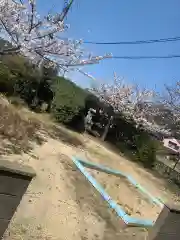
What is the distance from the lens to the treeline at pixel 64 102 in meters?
14.9

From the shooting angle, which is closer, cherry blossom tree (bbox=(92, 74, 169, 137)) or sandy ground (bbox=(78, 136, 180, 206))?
sandy ground (bbox=(78, 136, 180, 206))

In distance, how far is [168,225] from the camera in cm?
452

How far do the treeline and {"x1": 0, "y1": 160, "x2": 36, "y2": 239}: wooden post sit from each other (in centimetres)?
1119

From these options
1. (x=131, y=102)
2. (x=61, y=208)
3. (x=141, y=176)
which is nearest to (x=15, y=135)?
(x=61, y=208)

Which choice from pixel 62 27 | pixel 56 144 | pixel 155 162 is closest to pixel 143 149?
pixel 155 162

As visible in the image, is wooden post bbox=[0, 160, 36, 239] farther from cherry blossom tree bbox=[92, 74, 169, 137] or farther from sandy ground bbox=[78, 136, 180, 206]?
cherry blossom tree bbox=[92, 74, 169, 137]

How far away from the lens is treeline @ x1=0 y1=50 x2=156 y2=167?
48.7 feet

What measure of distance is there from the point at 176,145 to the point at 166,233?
97.9ft

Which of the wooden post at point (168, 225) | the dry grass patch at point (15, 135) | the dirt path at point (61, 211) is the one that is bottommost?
the dirt path at point (61, 211)

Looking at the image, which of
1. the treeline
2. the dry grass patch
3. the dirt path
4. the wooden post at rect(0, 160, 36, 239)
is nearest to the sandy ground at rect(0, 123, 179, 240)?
the dirt path

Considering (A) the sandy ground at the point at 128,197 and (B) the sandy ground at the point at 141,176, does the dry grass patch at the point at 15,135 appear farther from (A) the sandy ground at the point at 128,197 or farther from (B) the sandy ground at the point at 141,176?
(A) the sandy ground at the point at 128,197

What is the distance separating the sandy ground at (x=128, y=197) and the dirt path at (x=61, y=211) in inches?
33.1

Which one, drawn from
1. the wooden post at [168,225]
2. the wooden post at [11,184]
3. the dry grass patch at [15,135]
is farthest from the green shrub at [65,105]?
the wooden post at [11,184]

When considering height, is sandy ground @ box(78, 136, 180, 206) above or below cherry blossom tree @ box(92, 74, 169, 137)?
below
